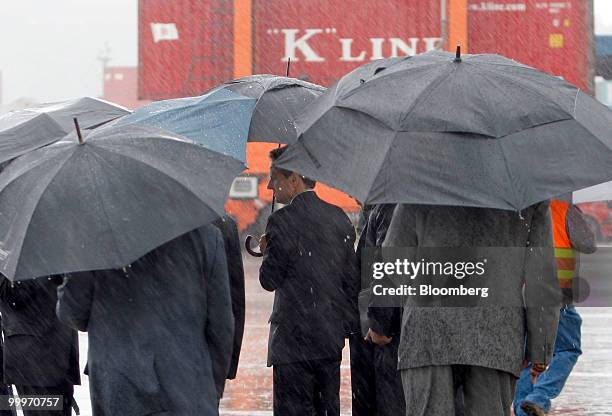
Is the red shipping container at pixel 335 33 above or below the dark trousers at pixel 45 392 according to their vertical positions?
above

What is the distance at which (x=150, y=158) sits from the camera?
4164 millimetres

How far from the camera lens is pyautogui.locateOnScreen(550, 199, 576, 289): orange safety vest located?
7207mm

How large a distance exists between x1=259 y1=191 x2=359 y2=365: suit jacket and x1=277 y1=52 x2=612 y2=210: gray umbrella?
104 centimetres

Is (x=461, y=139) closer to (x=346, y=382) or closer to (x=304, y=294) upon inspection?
(x=304, y=294)

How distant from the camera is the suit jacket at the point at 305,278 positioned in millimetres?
5738

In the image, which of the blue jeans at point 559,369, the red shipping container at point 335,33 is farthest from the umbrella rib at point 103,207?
the red shipping container at point 335,33

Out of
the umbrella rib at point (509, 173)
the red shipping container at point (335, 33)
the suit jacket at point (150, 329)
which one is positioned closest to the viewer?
the suit jacket at point (150, 329)

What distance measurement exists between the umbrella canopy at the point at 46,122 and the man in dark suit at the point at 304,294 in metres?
1.10

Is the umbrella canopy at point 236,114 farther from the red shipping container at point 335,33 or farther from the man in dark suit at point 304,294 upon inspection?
the red shipping container at point 335,33

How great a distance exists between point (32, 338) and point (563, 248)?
137 inches

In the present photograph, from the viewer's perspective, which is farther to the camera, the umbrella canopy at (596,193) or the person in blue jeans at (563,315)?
the person in blue jeans at (563,315)

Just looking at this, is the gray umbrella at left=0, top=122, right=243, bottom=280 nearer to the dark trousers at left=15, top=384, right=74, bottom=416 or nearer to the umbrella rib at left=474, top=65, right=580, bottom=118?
the umbrella rib at left=474, top=65, right=580, bottom=118

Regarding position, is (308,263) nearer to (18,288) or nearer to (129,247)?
(18,288)

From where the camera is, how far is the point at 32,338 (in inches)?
213
